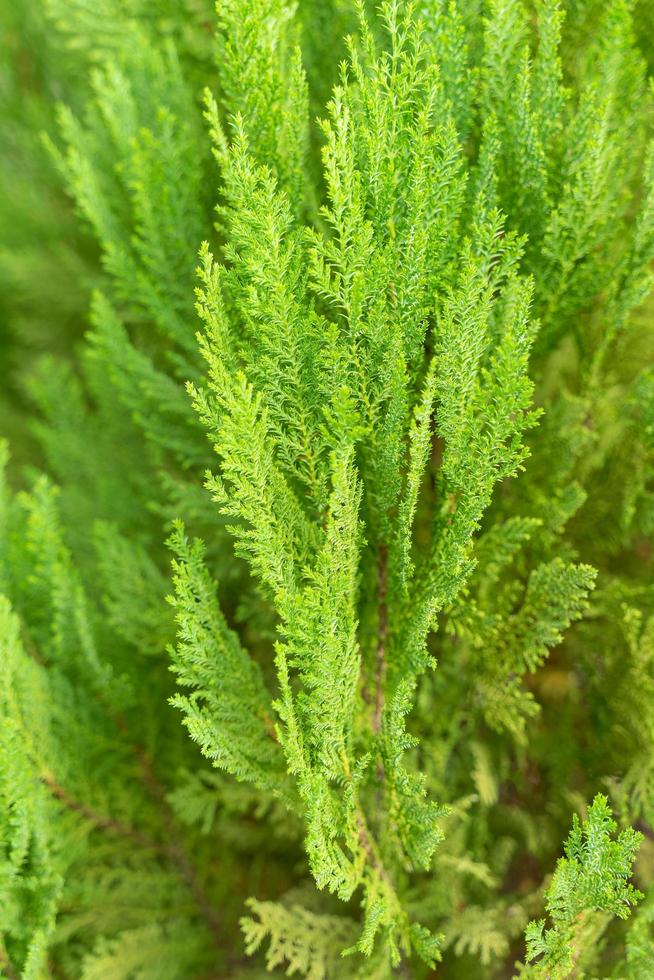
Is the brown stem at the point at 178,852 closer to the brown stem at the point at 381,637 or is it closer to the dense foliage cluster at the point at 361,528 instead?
the dense foliage cluster at the point at 361,528

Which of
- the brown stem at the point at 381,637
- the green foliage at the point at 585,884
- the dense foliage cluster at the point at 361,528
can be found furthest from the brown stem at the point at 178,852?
the green foliage at the point at 585,884

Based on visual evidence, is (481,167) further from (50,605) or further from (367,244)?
(50,605)

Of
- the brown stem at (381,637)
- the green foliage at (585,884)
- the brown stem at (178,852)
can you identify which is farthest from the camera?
the brown stem at (178,852)

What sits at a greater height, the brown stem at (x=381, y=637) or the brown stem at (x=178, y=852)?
the brown stem at (x=381, y=637)

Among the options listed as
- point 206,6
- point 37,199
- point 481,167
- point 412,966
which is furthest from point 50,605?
point 37,199

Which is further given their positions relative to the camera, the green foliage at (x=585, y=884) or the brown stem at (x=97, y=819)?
the brown stem at (x=97, y=819)

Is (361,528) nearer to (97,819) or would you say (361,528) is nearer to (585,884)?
(585,884)

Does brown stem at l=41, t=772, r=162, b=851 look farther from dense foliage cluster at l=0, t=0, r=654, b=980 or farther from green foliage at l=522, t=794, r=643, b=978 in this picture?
green foliage at l=522, t=794, r=643, b=978

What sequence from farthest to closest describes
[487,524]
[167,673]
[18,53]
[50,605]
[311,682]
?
[18,53] → [167,673] → [50,605] → [487,524] → [311,682]
